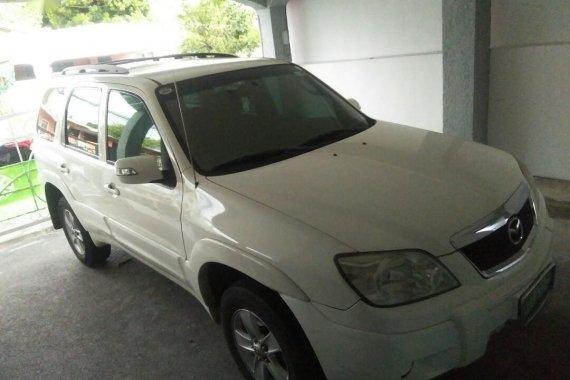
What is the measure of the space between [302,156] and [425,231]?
89 centimetres

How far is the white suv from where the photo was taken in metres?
1.71

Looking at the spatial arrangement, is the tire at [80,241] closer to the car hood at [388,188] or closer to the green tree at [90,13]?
the car hood at [388,188]

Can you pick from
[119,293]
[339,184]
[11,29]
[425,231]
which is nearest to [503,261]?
[425,231]

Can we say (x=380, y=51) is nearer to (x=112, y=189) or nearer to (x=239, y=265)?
(x=112, y=189)

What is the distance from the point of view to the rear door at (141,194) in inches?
98.0

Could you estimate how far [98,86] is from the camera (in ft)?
10.5

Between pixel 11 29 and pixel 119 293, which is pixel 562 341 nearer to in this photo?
pixel 119 293

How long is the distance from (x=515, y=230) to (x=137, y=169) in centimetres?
186

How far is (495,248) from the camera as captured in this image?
1.89m

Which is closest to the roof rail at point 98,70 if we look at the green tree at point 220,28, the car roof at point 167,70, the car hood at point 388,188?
the car roof at point 167,70

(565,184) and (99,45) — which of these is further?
(99,45)

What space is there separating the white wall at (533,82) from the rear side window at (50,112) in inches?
167

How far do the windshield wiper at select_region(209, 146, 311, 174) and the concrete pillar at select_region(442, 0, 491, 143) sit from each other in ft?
9.24

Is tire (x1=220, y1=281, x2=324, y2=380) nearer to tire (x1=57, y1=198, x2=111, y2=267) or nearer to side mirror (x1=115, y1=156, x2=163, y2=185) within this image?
side mirror (x1=115, y1=156, x2=163, y2=185)
